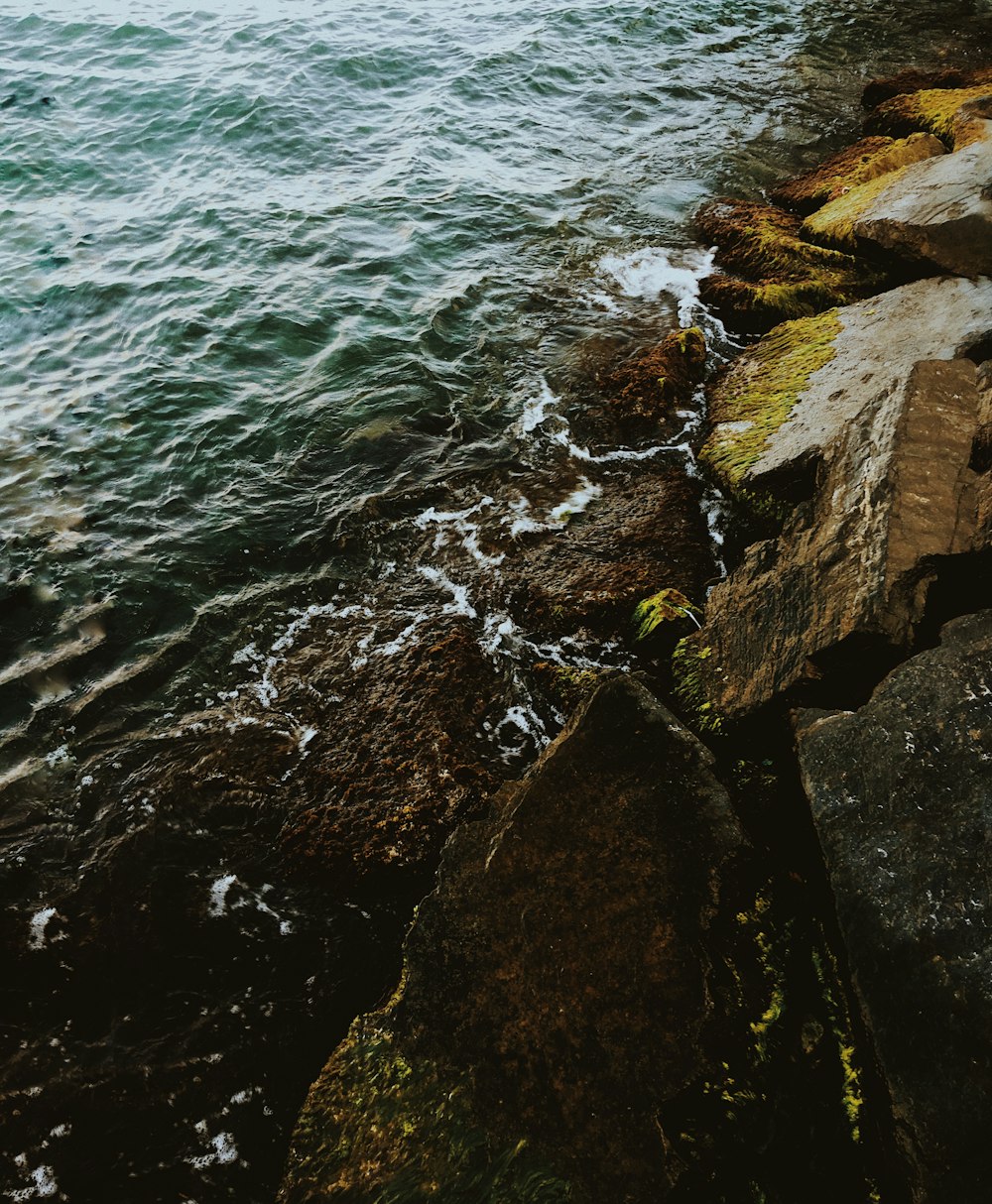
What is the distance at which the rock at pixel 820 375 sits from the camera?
19.0 feet

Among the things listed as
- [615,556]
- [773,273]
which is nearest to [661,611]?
[615,556]

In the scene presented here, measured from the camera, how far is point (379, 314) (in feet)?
31.8

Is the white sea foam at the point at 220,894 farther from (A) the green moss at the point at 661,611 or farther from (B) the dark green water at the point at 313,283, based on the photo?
(A) the green moss at the point at 661,611

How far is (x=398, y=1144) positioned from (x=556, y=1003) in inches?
34.5

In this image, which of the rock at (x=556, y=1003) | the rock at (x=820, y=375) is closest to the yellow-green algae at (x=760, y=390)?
the rock at (x=820, y=375)

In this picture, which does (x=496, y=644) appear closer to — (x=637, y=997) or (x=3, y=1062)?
(x=637, y=997)

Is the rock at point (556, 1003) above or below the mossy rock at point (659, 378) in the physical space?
below

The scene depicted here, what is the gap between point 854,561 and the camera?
434cm

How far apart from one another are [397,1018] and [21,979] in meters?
2.38

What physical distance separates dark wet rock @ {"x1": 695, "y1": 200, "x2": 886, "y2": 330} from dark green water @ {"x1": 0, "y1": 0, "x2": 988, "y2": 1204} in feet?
1.52

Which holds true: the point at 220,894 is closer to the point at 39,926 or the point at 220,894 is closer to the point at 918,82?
the point at 39,926

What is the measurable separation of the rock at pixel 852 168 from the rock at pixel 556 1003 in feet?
31.7

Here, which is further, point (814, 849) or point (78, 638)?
point (78, 638)

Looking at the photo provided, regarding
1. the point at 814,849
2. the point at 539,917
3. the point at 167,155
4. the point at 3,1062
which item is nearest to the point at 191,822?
the point at 3,1062
